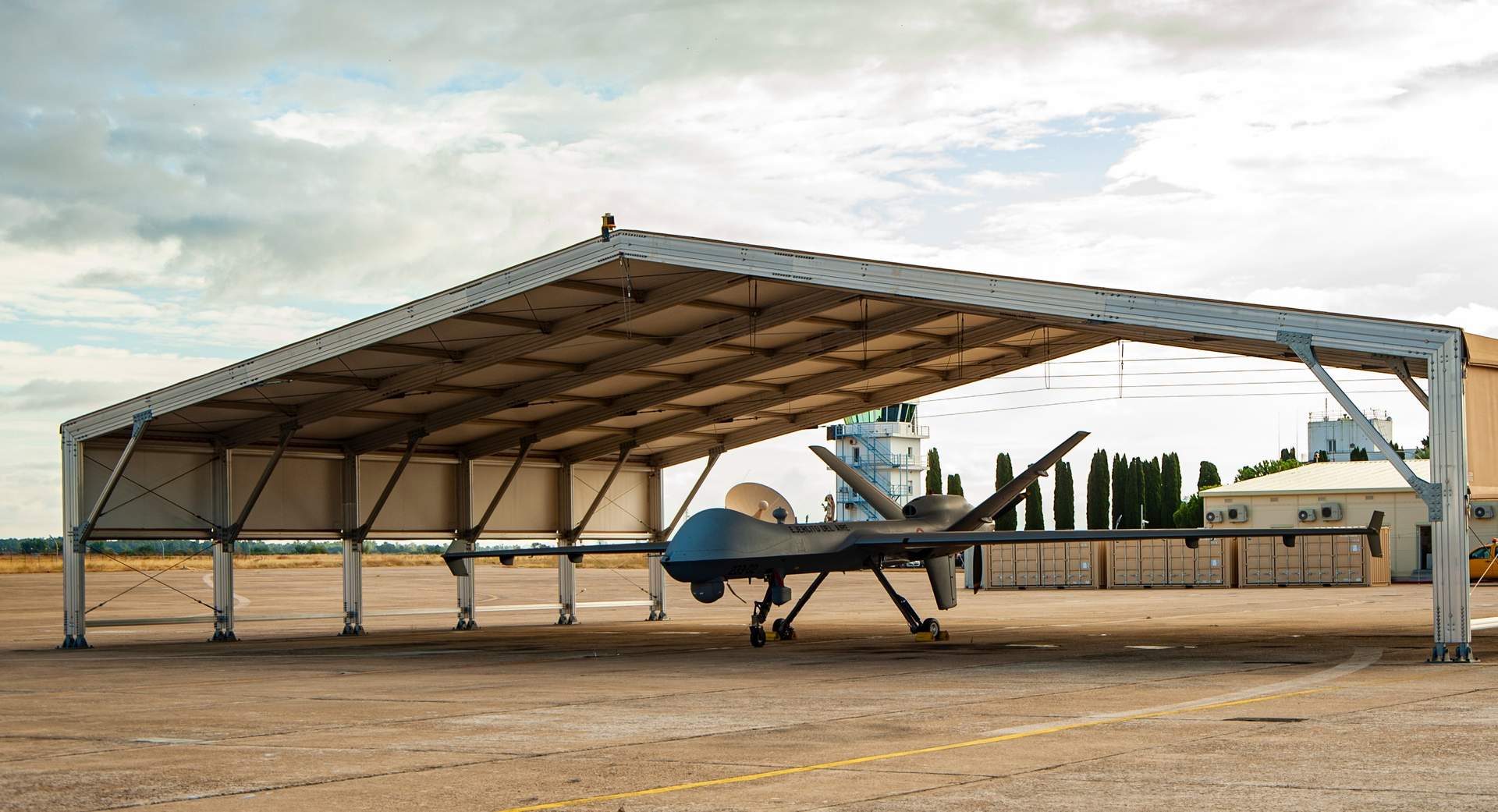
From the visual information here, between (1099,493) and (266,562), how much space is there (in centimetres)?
7681

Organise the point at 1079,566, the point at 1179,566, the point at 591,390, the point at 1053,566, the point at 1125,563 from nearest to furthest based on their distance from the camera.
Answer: the point at 591,390 → the point at 1179,566 → the point at 1125,563 → the point at 1079,566 → the point at 1053,566

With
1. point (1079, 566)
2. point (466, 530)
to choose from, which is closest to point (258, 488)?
point (466, 530)

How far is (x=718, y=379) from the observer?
110 feet

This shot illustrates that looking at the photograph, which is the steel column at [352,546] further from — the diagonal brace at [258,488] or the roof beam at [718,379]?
the roof beam at [718,379]

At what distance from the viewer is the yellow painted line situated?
31.0 feet

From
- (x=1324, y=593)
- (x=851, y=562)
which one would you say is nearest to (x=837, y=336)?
(x=851, y=562)

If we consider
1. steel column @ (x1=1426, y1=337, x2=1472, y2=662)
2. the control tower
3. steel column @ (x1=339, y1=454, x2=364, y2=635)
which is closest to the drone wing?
steel column @ (x1=1426, y1=337, x2=1472, y2=662)

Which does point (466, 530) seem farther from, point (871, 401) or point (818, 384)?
point (871, 401)

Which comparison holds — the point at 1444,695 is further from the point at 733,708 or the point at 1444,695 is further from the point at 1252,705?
the point at 733,708

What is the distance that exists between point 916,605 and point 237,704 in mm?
39087

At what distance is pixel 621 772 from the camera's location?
10688mm

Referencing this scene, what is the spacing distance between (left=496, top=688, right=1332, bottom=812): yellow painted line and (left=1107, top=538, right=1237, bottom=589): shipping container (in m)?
49.3

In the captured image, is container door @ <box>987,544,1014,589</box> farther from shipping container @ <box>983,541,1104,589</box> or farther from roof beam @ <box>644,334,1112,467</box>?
roof beam @ <box>644,334,1112,467</box>

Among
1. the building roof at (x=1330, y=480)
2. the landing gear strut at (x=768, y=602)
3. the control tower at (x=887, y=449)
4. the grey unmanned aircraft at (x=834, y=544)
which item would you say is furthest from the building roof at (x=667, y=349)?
the control tower at (x=887, y=449)
